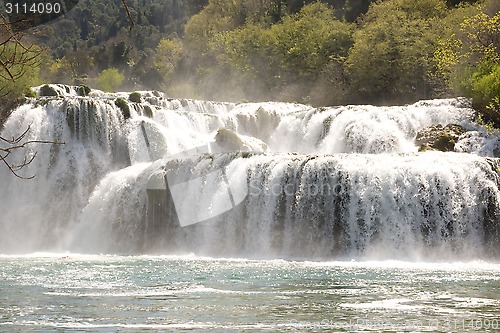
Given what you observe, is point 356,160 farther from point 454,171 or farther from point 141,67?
point 141,67

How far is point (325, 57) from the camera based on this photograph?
194 feet

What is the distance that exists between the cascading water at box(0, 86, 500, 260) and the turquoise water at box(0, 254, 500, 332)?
322 centimetres

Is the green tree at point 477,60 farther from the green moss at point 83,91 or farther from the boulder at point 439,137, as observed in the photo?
the green moss at point 83,91

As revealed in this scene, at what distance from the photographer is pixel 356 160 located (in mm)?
Result: 27734

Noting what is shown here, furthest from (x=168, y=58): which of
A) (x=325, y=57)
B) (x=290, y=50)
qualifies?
(x=325, y=57)

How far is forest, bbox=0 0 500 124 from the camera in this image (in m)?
41.9

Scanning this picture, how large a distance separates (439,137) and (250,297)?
22655 mm

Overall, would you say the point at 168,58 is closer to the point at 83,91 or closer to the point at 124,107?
the point at 83,91

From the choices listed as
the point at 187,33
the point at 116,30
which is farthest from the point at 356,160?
the point at 116,30

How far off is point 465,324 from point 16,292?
9152mm

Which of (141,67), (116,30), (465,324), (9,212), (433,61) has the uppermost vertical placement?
(116,30)

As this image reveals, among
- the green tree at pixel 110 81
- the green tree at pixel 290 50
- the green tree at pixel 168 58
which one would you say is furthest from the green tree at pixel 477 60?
the green tree at pixel 110 81

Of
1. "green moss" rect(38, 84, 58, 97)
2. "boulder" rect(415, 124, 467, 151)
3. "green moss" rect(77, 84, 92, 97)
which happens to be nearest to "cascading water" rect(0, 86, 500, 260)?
"boulder" rect(415, 124, 467, 151)

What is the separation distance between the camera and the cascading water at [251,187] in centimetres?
2620
